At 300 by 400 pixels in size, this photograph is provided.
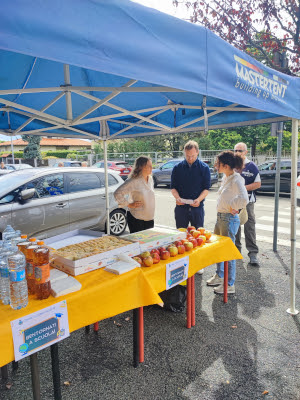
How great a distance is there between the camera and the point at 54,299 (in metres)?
A: 1.86

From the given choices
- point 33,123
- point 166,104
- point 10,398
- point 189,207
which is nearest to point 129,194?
point 189,207

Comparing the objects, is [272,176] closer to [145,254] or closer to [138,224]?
[138,224]

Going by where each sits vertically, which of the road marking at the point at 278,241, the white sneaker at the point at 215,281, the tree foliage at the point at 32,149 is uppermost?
the tree foliage at the point at 32,149

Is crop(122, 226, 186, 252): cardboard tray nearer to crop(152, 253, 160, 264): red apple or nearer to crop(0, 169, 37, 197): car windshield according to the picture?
crop(152, 253, 160, 264): red apple

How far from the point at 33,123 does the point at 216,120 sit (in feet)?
9.03

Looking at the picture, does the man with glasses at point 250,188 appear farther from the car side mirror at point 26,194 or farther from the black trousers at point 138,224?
the car side mirror at point 26,194

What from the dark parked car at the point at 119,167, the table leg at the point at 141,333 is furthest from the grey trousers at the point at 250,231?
the dark parked car at the point at 119,167

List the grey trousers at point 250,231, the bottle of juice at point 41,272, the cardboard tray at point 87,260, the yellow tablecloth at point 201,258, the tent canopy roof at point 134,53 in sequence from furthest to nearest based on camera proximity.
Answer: the grey trousers at point 250,231, the yellow tablecloth at point 201,258, the cardboard tray at point 87,260, the bottle of juice at point 41,272, the tent canopy roof at point 134,53

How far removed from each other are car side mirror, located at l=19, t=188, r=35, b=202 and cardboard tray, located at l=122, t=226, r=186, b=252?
281 cm

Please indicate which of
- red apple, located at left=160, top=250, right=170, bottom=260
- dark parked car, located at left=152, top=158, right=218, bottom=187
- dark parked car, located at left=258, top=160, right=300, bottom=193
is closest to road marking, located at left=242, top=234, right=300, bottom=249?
red apple, located at left=160, top=250, right=170, bottom=260

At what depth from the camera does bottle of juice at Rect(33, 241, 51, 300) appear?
179cm

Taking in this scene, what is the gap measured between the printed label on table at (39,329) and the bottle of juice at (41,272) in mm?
114

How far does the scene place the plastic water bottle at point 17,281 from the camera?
5.52 feet

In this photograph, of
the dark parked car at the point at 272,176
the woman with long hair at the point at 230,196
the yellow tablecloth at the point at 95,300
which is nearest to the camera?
the yellow tablecloth at the point at 95,300
